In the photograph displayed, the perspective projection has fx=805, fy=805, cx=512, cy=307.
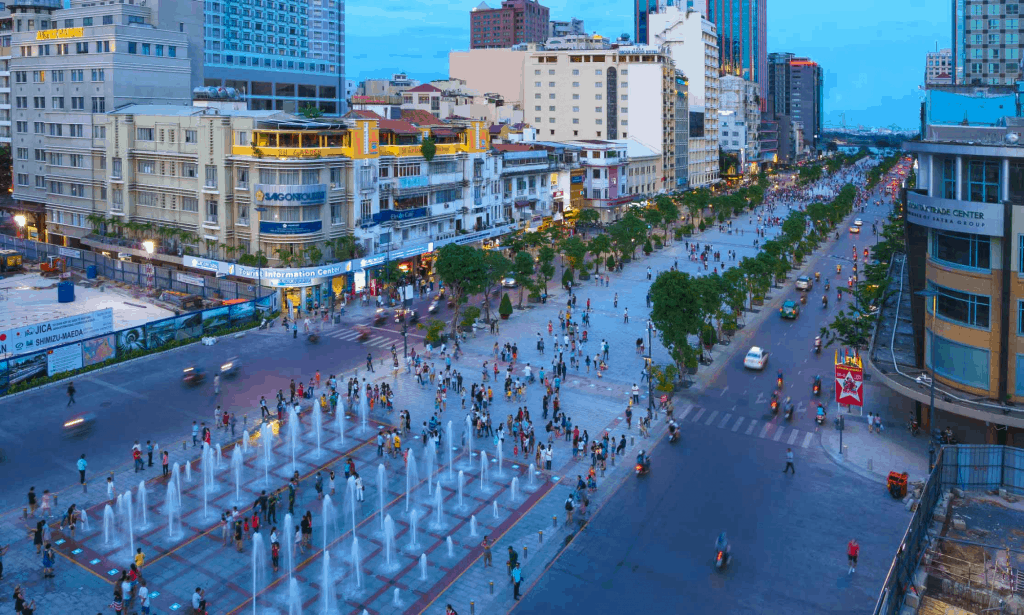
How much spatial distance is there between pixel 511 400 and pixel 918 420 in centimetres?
2230

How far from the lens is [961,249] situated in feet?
128

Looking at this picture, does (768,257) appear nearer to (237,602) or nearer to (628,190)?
(237,602)

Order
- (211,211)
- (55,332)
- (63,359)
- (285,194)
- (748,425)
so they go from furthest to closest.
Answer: (211,211)
(285,194)
(55,332)
(63,359)
(748,425)

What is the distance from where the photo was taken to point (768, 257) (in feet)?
235

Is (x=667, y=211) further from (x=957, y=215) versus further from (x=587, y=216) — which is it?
(x=957, y=215)

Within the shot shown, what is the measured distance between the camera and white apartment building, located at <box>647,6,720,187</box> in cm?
17625

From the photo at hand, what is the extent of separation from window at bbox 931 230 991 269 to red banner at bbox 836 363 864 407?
697cm

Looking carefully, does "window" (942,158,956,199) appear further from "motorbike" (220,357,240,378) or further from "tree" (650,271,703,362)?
"motorbike" (220,357,240,378)

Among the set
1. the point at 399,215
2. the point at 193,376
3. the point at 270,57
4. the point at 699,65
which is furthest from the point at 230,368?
the point at 699,65

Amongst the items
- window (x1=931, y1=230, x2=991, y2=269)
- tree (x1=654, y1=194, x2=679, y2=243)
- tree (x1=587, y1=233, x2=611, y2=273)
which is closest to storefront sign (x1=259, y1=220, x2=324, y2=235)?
tree (x1=587, y1=233, x2=611, y2=273)

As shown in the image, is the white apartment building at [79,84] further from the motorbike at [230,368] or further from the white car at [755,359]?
the white car at [755,359]

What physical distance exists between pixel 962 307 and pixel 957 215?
14.9 ft

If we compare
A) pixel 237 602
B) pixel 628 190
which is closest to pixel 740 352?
pixel 237 602

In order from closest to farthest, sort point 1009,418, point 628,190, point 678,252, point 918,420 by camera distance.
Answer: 1. point 1009,418
2. point 918,420
3. point 678,252
4. point 628,190
